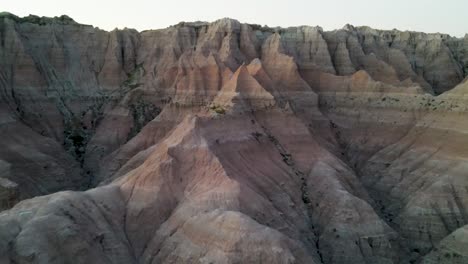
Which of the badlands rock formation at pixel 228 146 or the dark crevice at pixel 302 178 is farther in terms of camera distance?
the dark crevice at pixel 302 178

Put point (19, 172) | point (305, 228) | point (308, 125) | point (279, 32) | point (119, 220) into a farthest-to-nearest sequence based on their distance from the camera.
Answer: point (279, 32) → point (308, 125) → point (19, 172) → point (305, 228) → point (119, 220)

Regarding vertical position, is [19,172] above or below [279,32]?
below

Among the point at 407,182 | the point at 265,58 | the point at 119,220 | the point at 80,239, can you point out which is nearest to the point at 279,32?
the point at 265,58

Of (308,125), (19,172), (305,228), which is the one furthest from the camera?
(308,125)

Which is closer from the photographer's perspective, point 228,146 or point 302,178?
point 228,146

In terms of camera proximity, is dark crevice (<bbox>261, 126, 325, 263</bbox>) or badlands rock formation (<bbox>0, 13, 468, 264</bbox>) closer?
badlands rock formation (<bbox>0, 13, 468, 264</bbox>)

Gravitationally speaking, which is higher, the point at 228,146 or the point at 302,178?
the point at 228,146

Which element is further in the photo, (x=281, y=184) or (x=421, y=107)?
(x=421, y=107)

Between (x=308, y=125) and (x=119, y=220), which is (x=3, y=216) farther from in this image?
(x=308, y=125)
